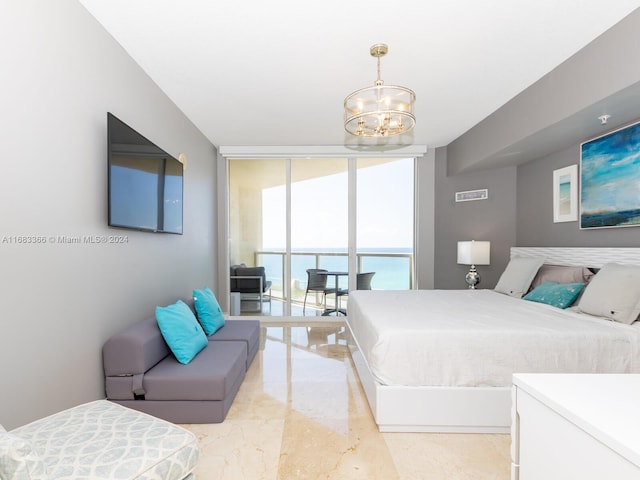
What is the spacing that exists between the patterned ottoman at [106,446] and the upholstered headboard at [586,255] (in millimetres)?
3352

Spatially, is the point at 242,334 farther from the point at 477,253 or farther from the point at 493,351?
the point at 477,253

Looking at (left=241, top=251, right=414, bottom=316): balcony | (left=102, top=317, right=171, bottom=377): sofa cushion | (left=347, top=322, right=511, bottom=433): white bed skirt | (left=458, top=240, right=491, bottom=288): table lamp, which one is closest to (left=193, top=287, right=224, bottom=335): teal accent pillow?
(left=102, top=317, right=171, bottom=377): sofa cushion

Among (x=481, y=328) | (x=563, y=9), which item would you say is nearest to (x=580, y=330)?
(x=481, y=328)

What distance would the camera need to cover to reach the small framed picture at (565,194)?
340 cm

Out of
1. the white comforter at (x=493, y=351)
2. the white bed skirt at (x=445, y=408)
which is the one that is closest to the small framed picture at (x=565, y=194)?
the white comforter at (x=493, y=351)

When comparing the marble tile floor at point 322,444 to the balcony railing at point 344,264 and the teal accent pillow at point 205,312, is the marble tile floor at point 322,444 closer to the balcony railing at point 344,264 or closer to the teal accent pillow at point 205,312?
the teal accent pillow at point 205,312

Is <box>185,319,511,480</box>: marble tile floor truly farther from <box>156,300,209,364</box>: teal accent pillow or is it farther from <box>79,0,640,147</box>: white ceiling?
<box>79,0,640,147</box>: white ceiling

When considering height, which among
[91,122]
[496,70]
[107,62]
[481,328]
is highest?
[496,70]

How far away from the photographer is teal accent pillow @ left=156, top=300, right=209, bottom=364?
241 centimetres

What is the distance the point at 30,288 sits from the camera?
164 centimetres

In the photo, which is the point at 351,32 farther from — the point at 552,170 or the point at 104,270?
the point at 552,170

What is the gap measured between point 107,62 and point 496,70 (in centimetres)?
295

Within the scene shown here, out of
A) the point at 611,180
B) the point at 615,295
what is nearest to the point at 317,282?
the point at 615,295

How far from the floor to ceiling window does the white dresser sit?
3.93m
